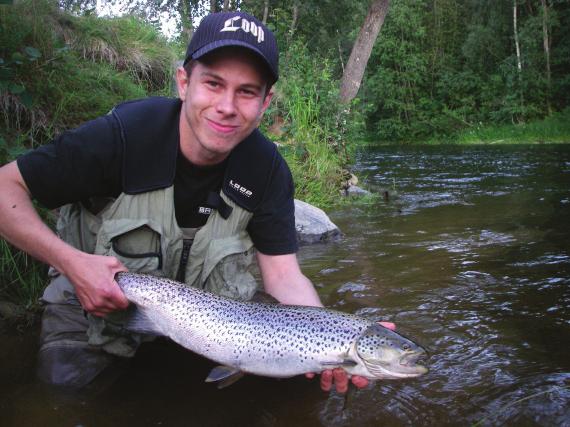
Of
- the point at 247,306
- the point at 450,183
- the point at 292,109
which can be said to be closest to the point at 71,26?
the point at 292,109

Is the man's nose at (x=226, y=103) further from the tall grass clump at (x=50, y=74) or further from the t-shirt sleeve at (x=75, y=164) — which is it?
the tall grass clump at (x=50, y=74)

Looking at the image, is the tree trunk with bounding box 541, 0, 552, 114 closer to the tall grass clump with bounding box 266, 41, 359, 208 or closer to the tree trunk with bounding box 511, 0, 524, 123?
the tree trunk with bounding box 511, 0, 524, 123

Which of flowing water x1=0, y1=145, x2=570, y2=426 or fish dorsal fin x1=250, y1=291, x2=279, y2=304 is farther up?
fish dorsal fin x1=250, y1=291, x2=279, y2=304

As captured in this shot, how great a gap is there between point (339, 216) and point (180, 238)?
5.32m

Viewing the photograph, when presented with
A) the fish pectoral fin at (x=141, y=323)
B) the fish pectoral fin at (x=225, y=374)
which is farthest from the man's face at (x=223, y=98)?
the fish pectoral fin at (x=225, y=374)

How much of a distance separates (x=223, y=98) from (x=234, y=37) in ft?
1.01

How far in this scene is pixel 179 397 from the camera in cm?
286

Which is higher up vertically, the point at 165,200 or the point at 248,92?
the point at 248,92

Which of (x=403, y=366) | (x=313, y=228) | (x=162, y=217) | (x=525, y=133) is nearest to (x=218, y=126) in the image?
(x=162, y=217)

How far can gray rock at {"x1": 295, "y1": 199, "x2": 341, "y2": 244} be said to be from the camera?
6453 millimetres

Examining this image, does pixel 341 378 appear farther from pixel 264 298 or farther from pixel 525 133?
pixel 525 133

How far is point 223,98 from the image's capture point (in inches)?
104

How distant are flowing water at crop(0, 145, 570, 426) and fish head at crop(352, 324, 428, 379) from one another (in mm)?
417

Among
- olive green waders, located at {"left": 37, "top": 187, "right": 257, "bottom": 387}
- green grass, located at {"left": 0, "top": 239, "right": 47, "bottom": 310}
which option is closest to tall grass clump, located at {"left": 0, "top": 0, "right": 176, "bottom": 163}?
green grass, located at {"left": 0, "top": 239, "right": 47, "bottom": 310}
